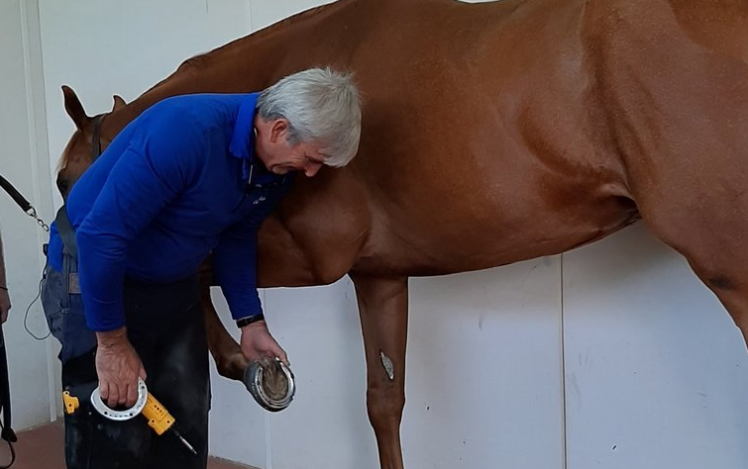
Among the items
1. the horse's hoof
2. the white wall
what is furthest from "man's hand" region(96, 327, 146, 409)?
the white wall

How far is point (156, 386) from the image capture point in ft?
5.19

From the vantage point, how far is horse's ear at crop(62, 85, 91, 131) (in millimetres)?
2082

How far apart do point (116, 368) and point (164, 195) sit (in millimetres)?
325

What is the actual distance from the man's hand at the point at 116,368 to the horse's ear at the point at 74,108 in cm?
96

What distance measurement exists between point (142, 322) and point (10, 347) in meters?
1.96

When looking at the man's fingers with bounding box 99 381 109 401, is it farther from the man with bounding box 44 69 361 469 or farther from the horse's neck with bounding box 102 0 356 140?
the horse's neck with bounding box 102 0 356 140

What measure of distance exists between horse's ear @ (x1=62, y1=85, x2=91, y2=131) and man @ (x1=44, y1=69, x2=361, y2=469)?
0.65 meters

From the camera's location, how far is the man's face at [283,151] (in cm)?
134

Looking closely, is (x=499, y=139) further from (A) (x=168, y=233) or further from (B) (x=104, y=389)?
(B) (x=104, y=389)

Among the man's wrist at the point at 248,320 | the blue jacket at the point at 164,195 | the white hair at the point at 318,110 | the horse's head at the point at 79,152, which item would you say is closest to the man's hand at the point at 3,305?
the horse's head at the point at 79,152

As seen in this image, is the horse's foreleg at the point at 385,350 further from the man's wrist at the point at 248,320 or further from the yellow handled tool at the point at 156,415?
the yellow handled tool at the point at 156,415

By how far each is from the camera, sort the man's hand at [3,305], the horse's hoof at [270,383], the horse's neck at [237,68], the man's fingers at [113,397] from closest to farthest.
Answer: the man's fingers at [113,397] → the horse's hoof at [270,383] → the horse's neck at [237,68] → the man's hand at [3,305]

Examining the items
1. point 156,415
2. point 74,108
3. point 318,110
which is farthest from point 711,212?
point 74,108

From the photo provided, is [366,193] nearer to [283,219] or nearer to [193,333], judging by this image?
[283,219]
